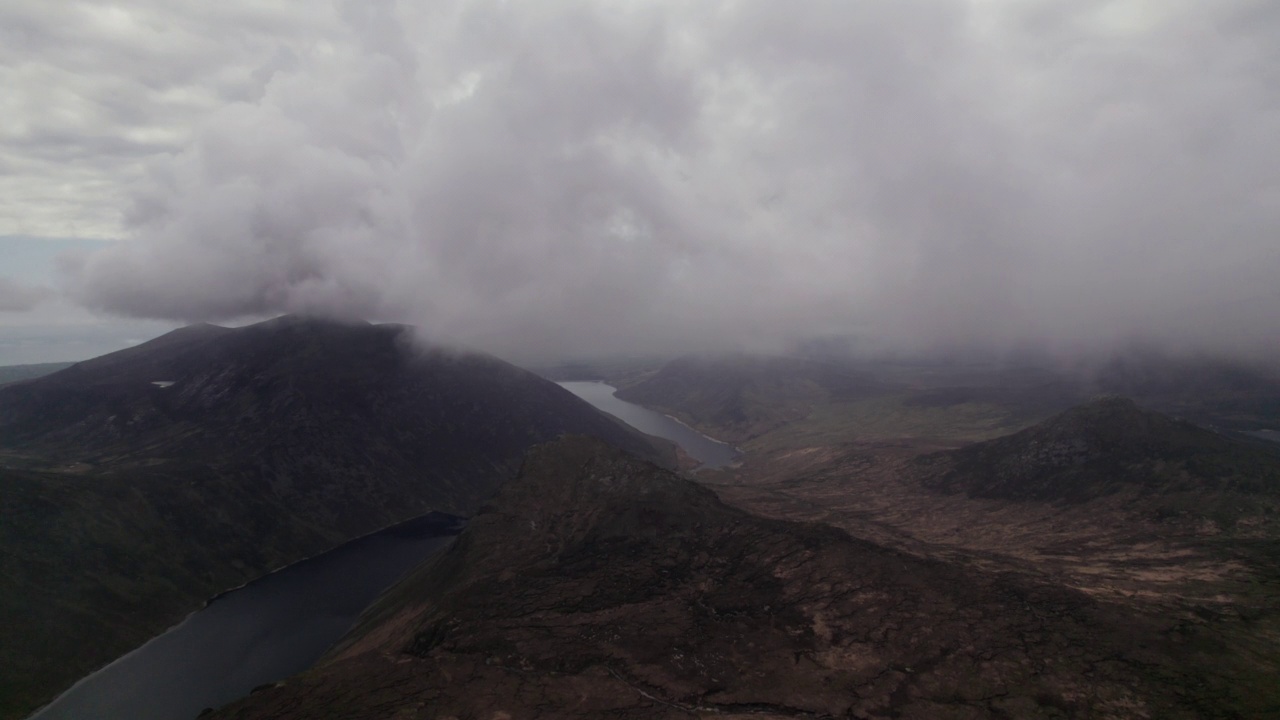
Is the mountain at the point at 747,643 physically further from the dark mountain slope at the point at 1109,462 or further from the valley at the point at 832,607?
the dark mountain slope at the point at 1109,462

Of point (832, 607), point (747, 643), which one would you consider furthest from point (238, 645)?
point (832, 607)

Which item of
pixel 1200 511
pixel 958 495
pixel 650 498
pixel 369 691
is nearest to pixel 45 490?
pixel 369 691

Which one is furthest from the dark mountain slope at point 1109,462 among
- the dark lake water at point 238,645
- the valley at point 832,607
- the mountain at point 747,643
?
the dark lake water at point 238,645

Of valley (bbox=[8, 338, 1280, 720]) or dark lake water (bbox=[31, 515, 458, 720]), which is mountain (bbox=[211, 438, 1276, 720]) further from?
dark lake water (bbox=[31, 515, 458, 720])

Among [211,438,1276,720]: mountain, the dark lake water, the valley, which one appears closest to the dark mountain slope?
the valley

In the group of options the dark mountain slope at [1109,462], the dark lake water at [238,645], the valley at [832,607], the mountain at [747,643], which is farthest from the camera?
the dark mountain slope at [1109,462]

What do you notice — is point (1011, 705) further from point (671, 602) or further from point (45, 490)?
point (45, 490)
